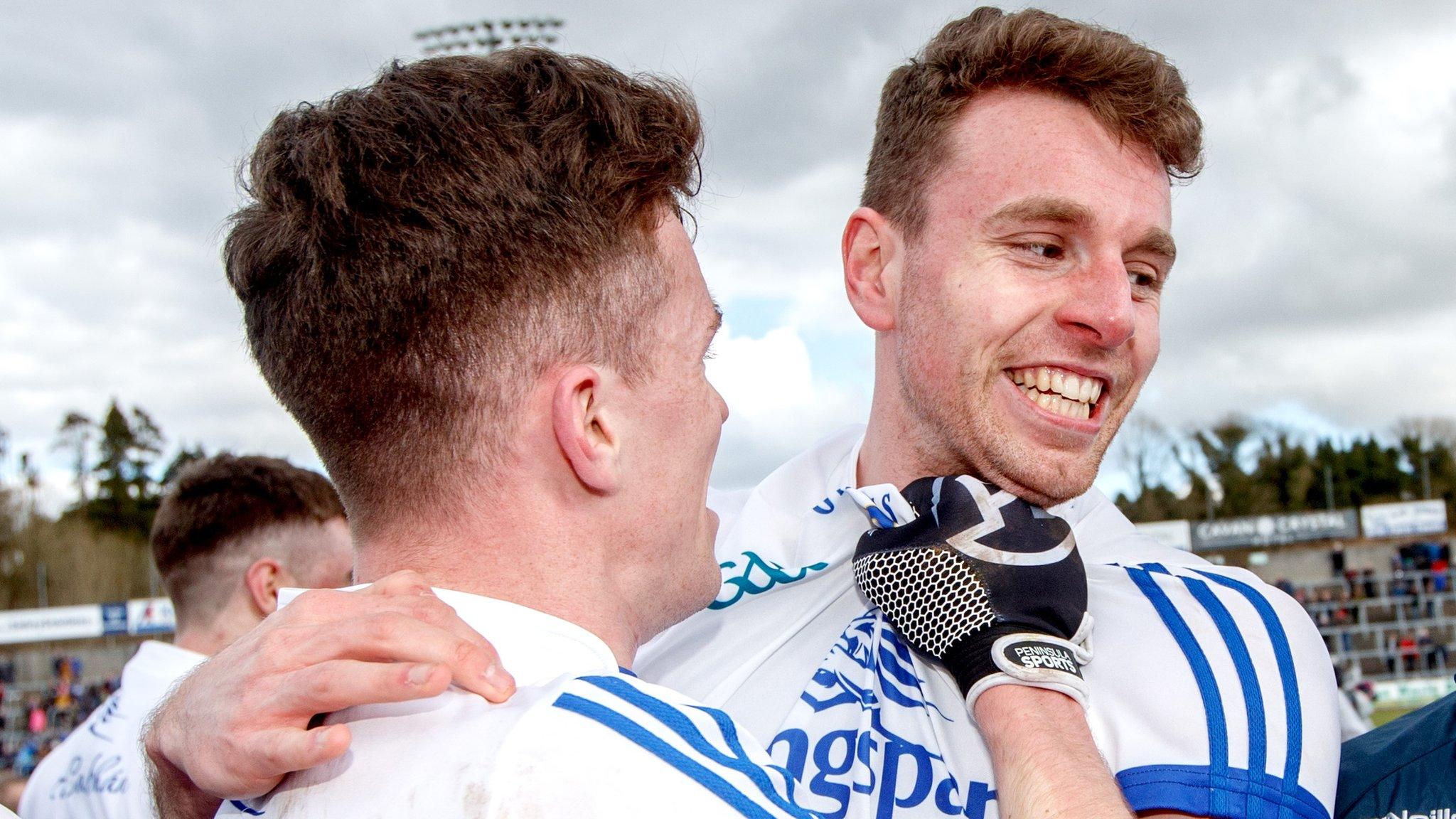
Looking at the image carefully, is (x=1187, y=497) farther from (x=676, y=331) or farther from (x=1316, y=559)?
(x=676, y=331)

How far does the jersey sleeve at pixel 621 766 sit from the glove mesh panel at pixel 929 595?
0.86 metres

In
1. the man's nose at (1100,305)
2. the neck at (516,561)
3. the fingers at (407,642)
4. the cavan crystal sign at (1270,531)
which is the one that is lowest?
the fingers at (407,642)

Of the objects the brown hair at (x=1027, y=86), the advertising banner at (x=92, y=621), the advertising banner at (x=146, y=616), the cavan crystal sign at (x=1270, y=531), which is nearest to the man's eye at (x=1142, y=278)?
the brown hair at (x=1027, y=86)

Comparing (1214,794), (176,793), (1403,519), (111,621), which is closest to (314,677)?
(176,793)

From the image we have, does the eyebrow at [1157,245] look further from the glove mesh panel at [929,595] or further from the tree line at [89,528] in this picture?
the tree line at [89,528]

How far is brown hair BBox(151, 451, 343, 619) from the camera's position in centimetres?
486

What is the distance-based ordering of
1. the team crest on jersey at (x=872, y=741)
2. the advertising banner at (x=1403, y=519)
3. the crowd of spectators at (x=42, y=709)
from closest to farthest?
the team crest on jersey at (x=872, y=741)
the crowd of spectators at (x=42, y=709)
the advertising banner at (x=1403, y=519)

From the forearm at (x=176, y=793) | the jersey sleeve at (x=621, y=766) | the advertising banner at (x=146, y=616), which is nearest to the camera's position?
the jersey sleeve at (x=621, y=766)

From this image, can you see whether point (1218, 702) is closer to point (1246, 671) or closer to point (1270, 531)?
point (1246, 671)

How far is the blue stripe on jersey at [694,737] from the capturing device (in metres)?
1.22

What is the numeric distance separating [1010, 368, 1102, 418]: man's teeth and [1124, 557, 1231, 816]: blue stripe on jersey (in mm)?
466

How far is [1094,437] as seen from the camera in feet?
8.11

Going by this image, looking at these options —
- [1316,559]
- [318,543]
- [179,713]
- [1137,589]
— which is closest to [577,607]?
[179,713]

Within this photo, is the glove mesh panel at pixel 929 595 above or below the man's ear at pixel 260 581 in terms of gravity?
below
